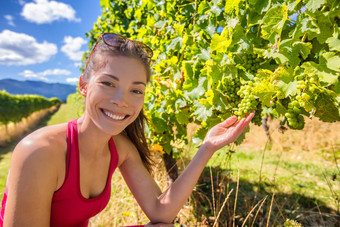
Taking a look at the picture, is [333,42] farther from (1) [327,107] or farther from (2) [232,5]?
(2) [232,5]

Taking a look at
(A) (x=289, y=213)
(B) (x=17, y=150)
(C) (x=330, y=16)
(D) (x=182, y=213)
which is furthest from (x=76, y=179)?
(A) (x=289, y=213)

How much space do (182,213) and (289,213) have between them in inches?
57.6

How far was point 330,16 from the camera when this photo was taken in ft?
3.65

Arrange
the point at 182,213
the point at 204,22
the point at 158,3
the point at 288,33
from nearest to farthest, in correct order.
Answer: the point at 288,33 < the point at 204,22 < the point at 158,3 < the point at 182,213

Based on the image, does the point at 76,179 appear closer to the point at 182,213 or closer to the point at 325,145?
the point at 182,213

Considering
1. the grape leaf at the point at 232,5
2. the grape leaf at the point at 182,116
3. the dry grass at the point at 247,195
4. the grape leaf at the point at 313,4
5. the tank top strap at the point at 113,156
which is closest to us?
the grape leaf at the point at 313,4

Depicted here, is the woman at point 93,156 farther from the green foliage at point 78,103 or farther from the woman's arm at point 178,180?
the green foliage at point 78,103

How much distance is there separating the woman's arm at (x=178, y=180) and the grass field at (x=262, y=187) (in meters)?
0.46

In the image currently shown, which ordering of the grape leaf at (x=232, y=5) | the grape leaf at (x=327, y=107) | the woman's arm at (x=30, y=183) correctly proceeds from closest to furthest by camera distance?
the grape leaf at (x=327, y=107), the woman's arm at (x=30, y=183), the grape leaf at (x=232, y=5)

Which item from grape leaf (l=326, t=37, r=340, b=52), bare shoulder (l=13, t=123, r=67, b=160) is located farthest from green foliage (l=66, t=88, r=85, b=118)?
grape leaf (l=326, t=37, r=340, b=52)

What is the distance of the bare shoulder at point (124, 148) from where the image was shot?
1933 millimetres

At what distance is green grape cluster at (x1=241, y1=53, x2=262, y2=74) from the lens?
1.55 meters

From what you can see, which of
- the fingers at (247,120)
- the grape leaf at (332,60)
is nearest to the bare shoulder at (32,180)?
the fingers at (247,120)

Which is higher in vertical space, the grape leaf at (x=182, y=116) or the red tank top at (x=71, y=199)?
the grape leaf at (x=182, y=116)
